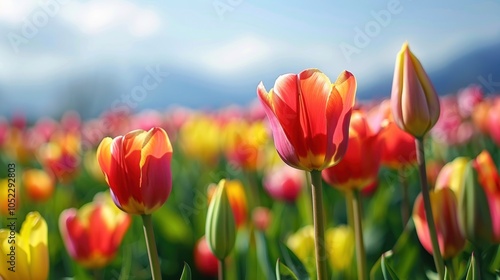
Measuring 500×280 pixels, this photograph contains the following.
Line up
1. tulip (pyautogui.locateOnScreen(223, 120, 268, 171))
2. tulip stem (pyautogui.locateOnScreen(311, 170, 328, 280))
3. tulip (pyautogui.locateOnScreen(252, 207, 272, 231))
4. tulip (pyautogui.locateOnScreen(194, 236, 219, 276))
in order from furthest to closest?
tulip (pyautogui.locateOnScreen(223, 120, 268, 171))
tulip (pyautogui.locateOnScreen(252, 207, 272, 231))
tulip (pyautogui.locateOnScreen(194, 236, 219, 276))
tulip stem (pyautogui.locateOnScreen(311, 170, 328, 280))

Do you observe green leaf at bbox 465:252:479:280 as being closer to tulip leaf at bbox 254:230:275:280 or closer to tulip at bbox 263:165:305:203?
tulip leaf at bbox 254:230:275:280

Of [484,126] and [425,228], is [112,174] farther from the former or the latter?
[484,126]

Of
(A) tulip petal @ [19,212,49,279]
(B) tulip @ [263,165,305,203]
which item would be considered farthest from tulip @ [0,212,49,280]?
(B) tulip @ [263,165,305,203]

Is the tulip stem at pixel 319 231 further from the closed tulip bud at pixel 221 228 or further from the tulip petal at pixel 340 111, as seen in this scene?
the closed tulip bud at pixel 221 228

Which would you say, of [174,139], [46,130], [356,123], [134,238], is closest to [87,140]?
[46,130]

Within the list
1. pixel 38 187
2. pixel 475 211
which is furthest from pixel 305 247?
pixel 38 187

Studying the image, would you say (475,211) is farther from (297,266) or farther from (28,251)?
(28,251)
